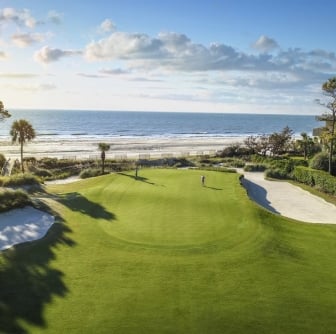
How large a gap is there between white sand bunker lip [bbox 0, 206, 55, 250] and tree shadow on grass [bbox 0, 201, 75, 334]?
59cm

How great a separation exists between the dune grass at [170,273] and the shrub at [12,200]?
173 centimetres

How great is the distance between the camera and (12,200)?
20375 mm

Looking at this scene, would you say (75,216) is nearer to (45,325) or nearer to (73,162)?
(45,325)

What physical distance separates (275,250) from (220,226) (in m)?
3.25

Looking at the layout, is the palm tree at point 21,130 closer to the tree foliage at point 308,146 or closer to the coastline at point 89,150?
the coastline at point 89,150

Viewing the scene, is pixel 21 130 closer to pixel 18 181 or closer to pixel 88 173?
pixel 88 173

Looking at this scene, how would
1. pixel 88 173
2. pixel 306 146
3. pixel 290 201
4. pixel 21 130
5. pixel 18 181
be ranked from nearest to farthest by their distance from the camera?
1. pixel 18 181
2. pixel 290 201
3. pixel 88 173
4. pixel 21 130
5. pixel 306 146

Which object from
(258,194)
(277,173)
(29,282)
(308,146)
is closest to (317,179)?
(258,194)

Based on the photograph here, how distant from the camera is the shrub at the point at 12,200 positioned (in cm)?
1984

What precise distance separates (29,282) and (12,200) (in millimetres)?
8725

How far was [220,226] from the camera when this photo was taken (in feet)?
61.3

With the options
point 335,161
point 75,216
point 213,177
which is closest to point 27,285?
point 75,216

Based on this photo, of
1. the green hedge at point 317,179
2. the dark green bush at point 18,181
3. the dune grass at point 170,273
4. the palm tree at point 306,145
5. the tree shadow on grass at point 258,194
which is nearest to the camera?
the dune grass at point 170,273

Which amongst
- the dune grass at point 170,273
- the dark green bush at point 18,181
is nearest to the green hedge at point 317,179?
the dune grass at point 170,273
